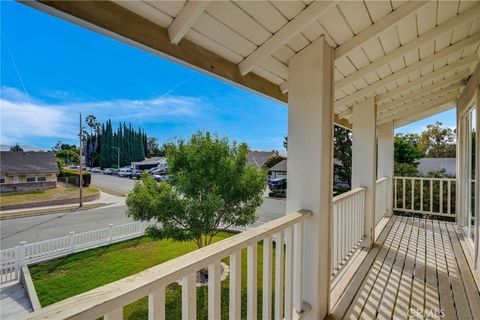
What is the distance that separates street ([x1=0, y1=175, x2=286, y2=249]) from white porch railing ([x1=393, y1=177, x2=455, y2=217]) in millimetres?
4877

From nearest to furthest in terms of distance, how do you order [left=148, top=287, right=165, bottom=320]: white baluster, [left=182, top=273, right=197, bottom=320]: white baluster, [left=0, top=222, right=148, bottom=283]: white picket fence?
[left=148, top=287, right=165, bottom=320]: white baluster → [left=182, top=273, right=197, bottom=320]: white baluster → [left=0, top=222, right=148, bottom=283]: white picket fence

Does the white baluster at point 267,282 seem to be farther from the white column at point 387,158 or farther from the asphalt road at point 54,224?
the asphalt road at point 54,224

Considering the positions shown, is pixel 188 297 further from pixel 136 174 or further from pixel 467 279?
pixel 136 174

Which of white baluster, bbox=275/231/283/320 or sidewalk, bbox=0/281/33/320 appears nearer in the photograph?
white baluster, bbox=275/231/283/320

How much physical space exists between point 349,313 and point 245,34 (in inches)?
83.6

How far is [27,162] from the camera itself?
375 centimetres

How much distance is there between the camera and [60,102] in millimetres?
12195

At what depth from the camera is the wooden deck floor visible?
195 cm

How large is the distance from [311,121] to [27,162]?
422 cm

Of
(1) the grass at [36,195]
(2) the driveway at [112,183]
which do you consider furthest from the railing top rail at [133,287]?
(2) the driveway at [112,183]

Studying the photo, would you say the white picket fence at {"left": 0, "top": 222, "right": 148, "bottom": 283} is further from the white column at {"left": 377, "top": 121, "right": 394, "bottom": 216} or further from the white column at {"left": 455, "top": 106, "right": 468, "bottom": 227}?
the white column at {"left": 455, "top": 106, "right": 468, "bottom": 227}

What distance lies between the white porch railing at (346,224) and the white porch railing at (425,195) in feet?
7.98

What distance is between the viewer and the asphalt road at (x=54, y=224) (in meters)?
6.74

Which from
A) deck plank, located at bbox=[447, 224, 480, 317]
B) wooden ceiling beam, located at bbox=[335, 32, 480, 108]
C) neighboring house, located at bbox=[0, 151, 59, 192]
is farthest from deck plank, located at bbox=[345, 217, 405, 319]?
neighboring house, located at bbox=[0, 151, 59, 192]
